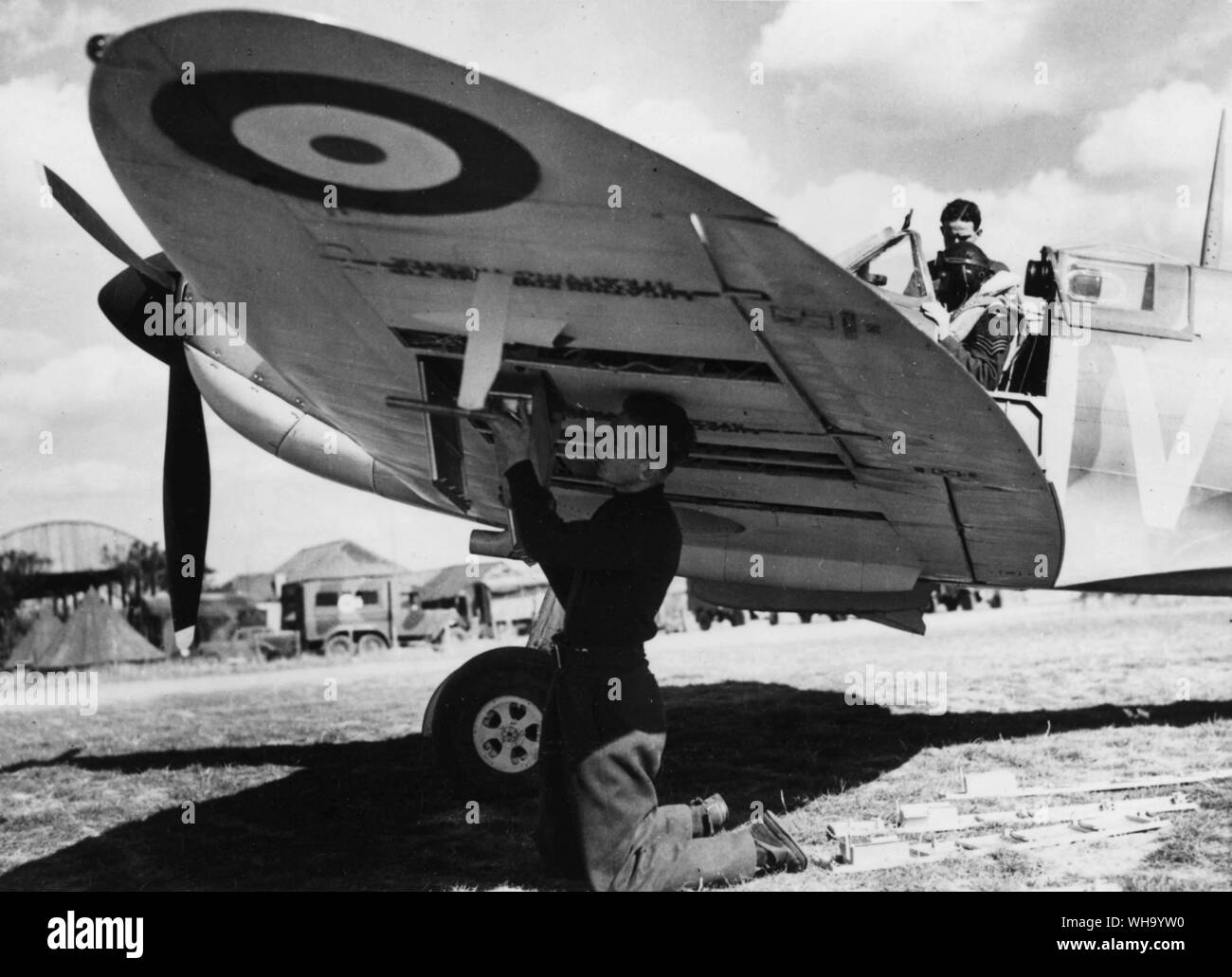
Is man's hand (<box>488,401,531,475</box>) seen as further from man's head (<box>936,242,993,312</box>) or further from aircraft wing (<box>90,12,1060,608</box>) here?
man's head (<box>936,242,993,312</box>)

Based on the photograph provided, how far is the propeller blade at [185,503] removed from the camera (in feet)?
19.3

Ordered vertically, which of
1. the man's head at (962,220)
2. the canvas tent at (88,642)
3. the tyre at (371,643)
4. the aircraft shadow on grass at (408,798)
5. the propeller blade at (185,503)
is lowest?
the tyre at (371,643)

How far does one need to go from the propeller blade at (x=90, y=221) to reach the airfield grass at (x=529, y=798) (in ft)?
8.53

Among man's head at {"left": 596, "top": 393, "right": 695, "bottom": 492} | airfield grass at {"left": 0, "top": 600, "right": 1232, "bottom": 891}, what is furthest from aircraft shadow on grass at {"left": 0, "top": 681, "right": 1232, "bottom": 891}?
man's head at {"left": 596, "top": 393, "right": 695, "bottom": 492}

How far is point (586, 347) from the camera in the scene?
11.6 ft

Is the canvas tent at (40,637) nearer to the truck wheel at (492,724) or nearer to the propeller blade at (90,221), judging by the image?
the truck wheel at (492,724)

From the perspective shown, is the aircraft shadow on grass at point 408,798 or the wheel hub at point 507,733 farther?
the wheel hub at point 507,733

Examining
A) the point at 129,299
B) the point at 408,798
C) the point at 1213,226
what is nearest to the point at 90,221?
the point at 129,299

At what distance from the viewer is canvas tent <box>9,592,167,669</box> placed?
64.5 feet

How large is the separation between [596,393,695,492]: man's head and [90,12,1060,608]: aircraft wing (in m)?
0.10

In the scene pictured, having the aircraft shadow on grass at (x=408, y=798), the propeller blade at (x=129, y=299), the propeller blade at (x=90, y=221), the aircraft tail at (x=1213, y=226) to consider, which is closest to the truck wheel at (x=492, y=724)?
the aircraft shadow on grass at (x=408, y=798)

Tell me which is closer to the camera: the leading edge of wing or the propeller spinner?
the leading edge of wing

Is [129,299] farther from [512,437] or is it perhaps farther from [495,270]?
[495,270]
